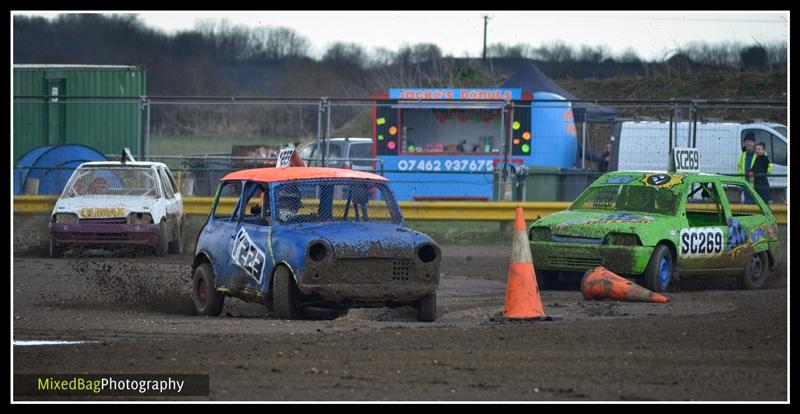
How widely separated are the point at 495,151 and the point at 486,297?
42.4ft

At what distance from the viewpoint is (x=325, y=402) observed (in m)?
7.37

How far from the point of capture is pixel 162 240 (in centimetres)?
1847

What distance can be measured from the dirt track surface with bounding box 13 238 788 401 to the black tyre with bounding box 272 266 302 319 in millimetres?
182

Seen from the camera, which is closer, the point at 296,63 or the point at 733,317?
the point at 733,317

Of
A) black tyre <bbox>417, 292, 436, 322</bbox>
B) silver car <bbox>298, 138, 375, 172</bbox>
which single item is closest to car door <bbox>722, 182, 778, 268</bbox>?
black tyre <bbox>417, 292, 436, 322</bbox>

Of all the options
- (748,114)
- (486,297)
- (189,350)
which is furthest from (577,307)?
(748,114)

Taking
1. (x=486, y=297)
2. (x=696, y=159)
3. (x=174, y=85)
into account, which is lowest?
(x=486, y=297)

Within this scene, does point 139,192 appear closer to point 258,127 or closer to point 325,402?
point 325,402

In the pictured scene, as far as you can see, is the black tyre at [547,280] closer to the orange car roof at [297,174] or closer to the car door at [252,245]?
the orange car roof at [297,174]

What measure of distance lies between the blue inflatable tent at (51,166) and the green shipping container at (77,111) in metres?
2.45

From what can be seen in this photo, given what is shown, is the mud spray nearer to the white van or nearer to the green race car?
the green race car

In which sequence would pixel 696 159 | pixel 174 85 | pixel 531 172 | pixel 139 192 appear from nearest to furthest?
pixel 696 159 → pixel 139 192 → pixel 531 172 → pixel 174 85

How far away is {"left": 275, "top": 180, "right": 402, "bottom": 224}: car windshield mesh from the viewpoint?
11.8 metres

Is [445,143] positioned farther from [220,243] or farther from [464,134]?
[220,243]
